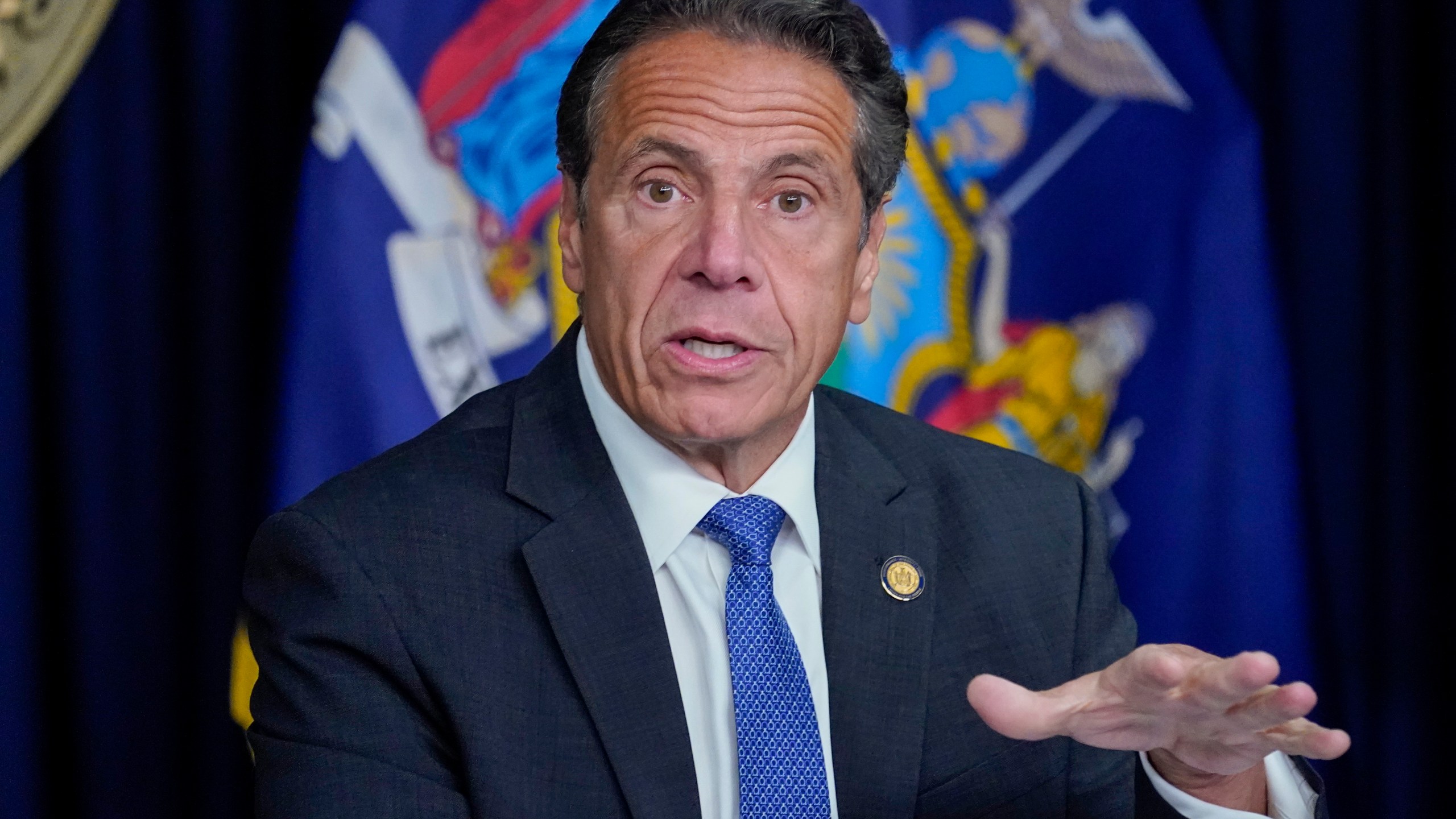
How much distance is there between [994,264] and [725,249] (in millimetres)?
1331

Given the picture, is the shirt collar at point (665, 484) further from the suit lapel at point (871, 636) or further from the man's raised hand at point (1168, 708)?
the man's raised hand at point (1168, 708)

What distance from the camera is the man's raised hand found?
1396 millimetres

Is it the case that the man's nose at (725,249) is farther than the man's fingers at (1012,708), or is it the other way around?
the man's nose at (725,249)

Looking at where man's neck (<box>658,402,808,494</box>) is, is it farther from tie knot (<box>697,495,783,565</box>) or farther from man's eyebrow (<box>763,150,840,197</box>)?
man's eyebrow (<box>763,150,840,197</box>)

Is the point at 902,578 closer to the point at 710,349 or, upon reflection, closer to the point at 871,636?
the point at 871,636

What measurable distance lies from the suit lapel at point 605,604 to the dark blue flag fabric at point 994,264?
1.01 metres

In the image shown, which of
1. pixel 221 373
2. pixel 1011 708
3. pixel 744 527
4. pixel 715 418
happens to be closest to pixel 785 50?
pixel 715 418

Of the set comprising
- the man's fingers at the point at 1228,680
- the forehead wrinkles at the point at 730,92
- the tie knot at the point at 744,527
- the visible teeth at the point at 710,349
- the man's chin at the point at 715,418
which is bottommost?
the man's fingers at the point at 1228,680

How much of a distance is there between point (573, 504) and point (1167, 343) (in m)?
1.56

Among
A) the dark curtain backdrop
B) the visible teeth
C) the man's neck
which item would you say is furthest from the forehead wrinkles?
the dark curtain backdrop

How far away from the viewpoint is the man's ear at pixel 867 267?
206cm

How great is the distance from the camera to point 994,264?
2.98m

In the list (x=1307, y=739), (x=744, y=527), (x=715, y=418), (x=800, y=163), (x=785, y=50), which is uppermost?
(x=785, y=50)

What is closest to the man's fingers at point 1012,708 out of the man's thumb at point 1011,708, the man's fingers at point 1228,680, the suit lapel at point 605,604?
the man's thumb at point 1011,708
